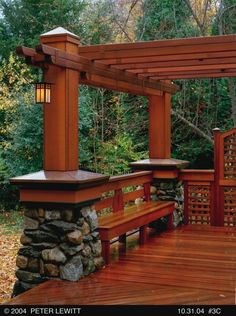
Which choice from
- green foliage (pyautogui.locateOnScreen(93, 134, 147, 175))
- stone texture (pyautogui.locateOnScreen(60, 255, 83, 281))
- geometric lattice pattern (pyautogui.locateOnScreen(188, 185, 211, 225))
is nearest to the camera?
stone texture (pyautogui.locateOnScreen(60, 255, 83, 281))

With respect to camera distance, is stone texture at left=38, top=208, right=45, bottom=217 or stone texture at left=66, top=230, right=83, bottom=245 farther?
stone texture at left=38, top=208, right=45, bottom=217

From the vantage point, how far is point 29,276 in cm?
446

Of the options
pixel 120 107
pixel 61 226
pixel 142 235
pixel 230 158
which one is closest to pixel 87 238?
pixel 61 226

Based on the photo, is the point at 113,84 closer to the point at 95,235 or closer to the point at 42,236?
the point at 95,235

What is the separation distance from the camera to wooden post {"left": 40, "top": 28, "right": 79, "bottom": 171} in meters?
4.69

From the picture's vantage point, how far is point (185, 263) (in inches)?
203

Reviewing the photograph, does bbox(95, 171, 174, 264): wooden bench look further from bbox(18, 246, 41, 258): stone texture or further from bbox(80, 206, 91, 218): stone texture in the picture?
bbox(18, 246, 41, 258): stone texture

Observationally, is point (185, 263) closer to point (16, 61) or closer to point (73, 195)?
point (73, 195)

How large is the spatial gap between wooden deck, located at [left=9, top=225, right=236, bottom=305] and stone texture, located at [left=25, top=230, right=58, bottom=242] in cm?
39

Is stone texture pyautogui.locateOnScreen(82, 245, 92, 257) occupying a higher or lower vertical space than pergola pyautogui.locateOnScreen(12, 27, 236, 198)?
lower

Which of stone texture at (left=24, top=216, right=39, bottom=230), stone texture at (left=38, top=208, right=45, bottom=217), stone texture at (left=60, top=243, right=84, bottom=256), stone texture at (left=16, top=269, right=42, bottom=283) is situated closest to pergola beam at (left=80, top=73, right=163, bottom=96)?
stone texture at (left=38, top=208, right=45, bottom=217)

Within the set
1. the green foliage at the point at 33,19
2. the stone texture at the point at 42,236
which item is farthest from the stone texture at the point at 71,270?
the green foliage at the point at 33,19

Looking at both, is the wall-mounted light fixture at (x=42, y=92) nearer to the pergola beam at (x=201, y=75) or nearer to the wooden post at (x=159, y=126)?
the pergola beam at (x=201, y=75)

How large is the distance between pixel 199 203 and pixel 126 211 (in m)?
2.12
